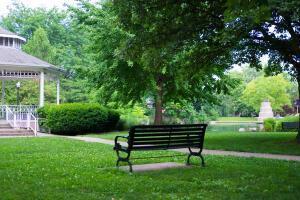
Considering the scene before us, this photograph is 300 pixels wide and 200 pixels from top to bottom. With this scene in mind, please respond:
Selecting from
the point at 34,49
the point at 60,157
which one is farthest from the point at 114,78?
the point at 34,49

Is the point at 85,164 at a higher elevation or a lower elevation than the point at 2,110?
lower

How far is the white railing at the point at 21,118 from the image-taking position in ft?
83.3

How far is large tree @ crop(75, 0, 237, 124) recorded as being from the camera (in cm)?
1168

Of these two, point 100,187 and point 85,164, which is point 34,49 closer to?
point 85,164

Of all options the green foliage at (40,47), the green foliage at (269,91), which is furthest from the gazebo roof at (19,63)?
the green foliage at (269,91)

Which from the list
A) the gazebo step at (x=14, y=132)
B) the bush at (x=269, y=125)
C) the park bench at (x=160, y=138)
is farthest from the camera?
the bush at (x=269, y=125)

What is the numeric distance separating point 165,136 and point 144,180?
201 centimetres

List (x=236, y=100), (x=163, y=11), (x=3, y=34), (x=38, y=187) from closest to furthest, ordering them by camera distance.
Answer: (x=38, y=187)
(x=163, y=11)
(x=3, y=34)
(x=236, y=100)

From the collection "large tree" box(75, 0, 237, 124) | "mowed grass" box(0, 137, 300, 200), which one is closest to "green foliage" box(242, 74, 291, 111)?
"large tree" box(75, 0, 237, 124)

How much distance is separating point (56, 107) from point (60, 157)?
44.5ft

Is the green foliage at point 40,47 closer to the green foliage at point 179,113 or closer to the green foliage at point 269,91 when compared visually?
the green foliage at point 179,113

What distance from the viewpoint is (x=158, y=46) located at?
38.8 feet

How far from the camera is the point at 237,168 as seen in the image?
10.4m

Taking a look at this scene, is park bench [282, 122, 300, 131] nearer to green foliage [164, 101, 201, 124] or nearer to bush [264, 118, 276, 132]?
bush [264, 118, 276, 132]
